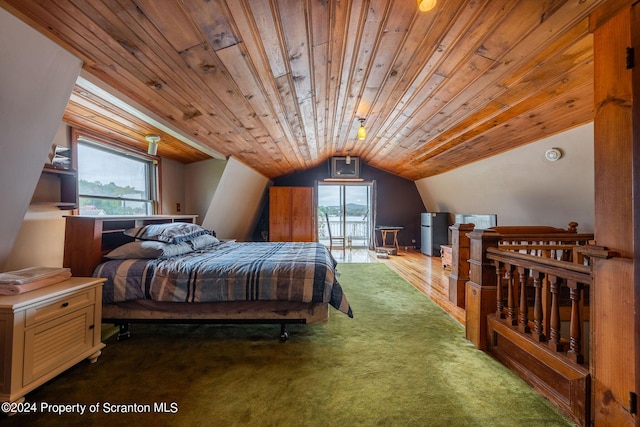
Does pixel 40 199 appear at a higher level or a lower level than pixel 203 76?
lower

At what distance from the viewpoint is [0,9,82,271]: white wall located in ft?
3.93

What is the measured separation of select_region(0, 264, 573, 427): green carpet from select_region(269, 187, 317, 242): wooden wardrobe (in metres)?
3.75

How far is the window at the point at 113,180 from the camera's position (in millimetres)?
2629

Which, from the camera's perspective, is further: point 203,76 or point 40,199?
point 40,199

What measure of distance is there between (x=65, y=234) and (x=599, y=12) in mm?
3871

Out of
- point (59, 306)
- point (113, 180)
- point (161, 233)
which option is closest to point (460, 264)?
point (161, 233)

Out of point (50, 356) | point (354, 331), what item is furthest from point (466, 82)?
point (50, 356)

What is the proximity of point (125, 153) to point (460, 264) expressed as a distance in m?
4.26

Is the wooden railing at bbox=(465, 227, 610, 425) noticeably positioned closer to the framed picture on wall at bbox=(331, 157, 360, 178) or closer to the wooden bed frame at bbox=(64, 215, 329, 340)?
the wooden bed frame at bbox=(64, 215, 329, 340)

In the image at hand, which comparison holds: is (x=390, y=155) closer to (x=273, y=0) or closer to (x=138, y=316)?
(x=273, y=0)

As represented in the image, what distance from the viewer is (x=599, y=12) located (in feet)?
4.08

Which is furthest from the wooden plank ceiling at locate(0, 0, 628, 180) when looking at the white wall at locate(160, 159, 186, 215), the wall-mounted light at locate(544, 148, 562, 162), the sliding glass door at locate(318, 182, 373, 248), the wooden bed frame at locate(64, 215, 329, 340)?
the sliding glass door at locate(318, 182, 373, 248)

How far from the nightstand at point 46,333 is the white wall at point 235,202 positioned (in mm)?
2444

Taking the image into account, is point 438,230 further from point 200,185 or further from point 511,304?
point 200,185
